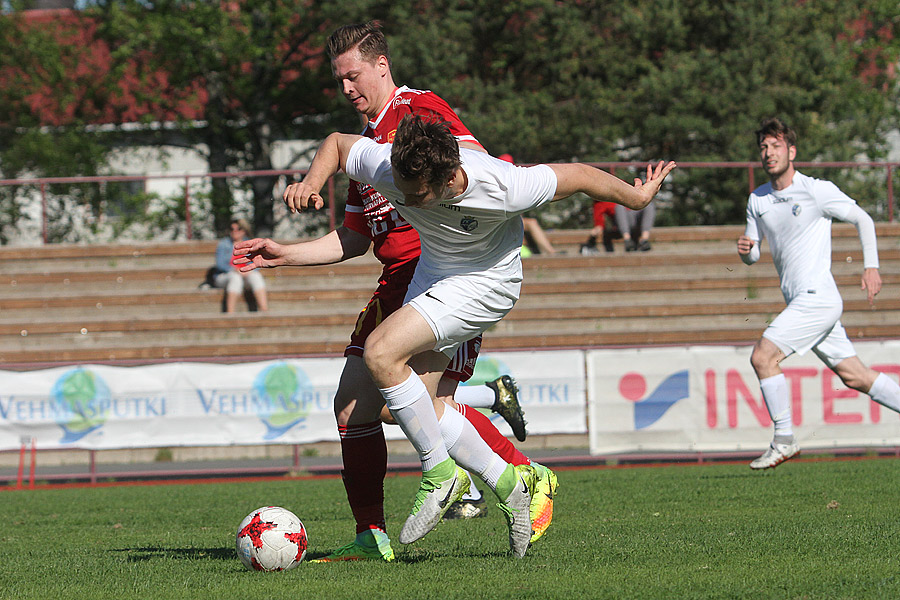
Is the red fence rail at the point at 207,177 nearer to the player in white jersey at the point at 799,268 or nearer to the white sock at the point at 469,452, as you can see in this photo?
the player in white jersey at the point at 799,268

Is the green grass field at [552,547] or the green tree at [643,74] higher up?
the green tree at [643,74]

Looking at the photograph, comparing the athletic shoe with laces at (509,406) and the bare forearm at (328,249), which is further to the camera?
the athletic shoe with laces at (509,406)

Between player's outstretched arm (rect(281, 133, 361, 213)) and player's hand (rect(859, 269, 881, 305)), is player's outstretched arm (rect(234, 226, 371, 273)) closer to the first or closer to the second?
player's outstretched arm (rect(281, 133, 361, 213))

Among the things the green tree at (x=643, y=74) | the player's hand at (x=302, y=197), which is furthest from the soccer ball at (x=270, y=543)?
the green tree at (x=643, y=74)

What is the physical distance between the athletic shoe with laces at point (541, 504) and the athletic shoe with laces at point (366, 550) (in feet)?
→ 2.22

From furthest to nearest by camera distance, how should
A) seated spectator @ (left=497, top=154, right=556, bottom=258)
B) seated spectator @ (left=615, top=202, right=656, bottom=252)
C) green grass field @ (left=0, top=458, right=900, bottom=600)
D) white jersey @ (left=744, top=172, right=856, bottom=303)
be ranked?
seated spectator @ (left=497, top=154, right=556, bottom=258), seated spectator @ (left=615, top=202, right=656, bottom=252), white jersey @ (left=744, top=172, right=856, bottom=303), green grass field @ (left=0, top=458, right=900, bottom=600)

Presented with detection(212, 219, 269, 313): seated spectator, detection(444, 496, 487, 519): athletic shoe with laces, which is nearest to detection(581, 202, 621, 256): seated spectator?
detection(212, 219, 269, 313): seated spectator

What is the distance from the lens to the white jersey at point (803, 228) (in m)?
7.92

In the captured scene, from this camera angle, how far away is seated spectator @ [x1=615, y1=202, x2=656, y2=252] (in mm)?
17062

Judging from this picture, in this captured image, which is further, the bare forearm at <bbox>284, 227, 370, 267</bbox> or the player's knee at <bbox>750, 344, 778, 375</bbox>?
the player's knee at <bbox>750, 344, 778, 375</bbox>

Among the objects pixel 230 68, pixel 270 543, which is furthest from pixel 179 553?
pixel 230 68

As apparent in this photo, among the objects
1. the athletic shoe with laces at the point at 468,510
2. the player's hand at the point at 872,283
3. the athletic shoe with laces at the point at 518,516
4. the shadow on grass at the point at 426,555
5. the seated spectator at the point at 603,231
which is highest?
the seated spectator at the point at 603,231

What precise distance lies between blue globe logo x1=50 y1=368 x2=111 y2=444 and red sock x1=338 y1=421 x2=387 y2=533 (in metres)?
7.09

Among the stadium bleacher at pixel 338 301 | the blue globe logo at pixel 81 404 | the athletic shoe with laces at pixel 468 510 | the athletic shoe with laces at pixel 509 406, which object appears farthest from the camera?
the stadium bleacher at pixel 338 301
